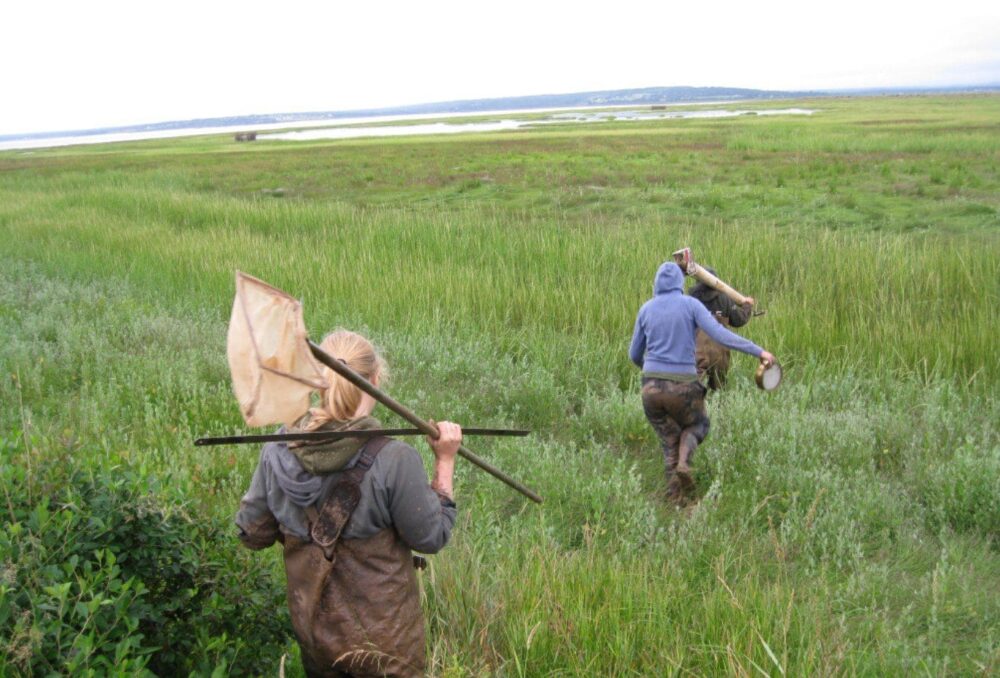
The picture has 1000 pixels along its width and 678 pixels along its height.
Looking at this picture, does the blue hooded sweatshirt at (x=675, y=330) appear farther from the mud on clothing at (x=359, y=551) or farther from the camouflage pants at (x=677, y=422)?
the mud on clothing at (x=359, y=551)

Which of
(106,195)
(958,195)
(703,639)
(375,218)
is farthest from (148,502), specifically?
(958,195)

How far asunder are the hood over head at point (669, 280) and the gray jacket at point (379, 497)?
3.36 m

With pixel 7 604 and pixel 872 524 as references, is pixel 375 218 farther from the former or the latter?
pixel 7 604

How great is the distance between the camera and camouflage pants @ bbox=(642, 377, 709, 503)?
5500 millimetres

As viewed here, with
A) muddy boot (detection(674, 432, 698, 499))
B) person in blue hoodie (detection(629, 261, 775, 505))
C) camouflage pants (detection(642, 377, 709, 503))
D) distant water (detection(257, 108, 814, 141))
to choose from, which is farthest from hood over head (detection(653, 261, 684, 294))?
distant water (detection(257, 108, 814, 141))

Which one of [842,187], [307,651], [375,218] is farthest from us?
[842,187]

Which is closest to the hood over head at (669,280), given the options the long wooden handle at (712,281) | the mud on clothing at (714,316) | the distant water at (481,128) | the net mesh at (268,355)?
the long wooden handle at (712,281)

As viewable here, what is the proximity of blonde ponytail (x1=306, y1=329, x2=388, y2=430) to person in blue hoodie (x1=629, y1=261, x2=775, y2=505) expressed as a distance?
335cm

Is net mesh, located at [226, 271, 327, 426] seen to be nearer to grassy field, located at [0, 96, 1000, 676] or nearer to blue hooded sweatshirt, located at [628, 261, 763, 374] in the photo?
grassy field, located at [0, 96, 1000, 676]

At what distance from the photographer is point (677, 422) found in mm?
5625

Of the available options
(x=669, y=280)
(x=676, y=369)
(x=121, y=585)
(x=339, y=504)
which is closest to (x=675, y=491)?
(x=676, y=369)

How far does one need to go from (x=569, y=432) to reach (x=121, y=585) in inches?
184

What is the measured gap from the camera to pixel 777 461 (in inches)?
235

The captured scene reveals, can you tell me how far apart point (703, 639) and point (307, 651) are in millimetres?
1549
